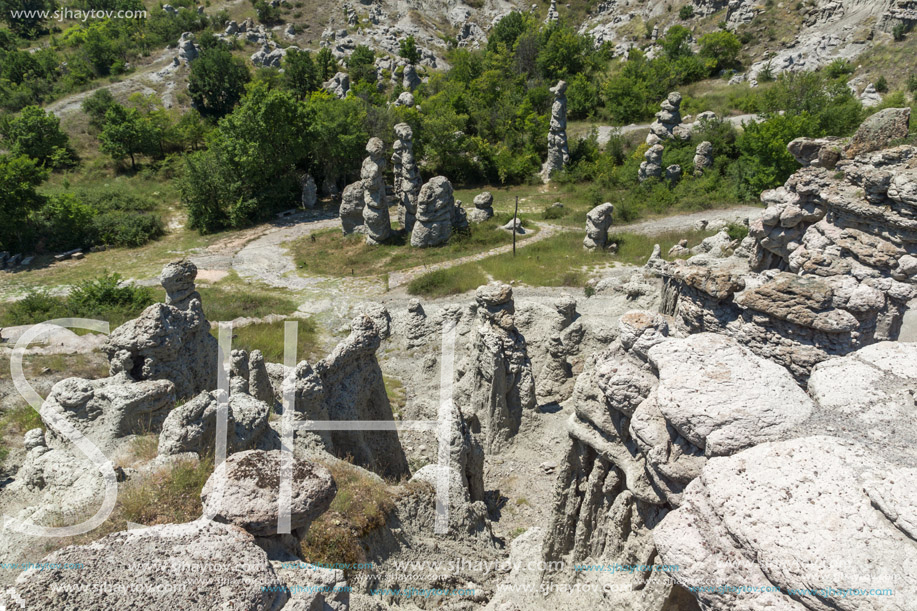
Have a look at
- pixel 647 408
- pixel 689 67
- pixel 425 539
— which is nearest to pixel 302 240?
pixel 425 539

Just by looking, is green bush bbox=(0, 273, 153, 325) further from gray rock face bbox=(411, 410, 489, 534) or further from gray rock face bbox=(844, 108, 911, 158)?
gray rock face bbox=(844, 108, 911, 158)

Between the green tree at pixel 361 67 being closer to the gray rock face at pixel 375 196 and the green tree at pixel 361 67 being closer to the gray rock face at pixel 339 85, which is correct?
the gray rock face at pixel 339 85

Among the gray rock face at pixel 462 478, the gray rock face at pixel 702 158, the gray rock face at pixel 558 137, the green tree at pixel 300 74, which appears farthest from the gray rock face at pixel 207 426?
the green tree at pixel 300 74

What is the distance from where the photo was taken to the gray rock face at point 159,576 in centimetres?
305

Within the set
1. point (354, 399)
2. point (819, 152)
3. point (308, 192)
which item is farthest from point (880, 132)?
point (308, 192)

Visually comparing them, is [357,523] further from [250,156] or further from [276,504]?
[250,156]

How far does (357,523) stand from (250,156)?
3223cm

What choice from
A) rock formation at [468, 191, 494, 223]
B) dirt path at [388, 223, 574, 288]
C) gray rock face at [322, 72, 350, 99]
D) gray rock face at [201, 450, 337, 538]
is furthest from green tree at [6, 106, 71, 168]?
gray rock face at [201, 450, 337, 538]

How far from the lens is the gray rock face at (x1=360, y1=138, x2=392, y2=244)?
2833cm

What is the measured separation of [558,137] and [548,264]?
18.4 meters

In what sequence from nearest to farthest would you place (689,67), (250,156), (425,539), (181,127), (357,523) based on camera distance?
Result: (357,523), (425,539), (250,156), (181,127), (689,67)

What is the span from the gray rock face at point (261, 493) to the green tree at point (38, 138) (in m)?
45.8

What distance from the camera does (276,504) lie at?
4.27 m

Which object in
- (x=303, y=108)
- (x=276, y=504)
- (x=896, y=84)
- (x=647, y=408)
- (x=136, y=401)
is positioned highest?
(x=896, y=84)
